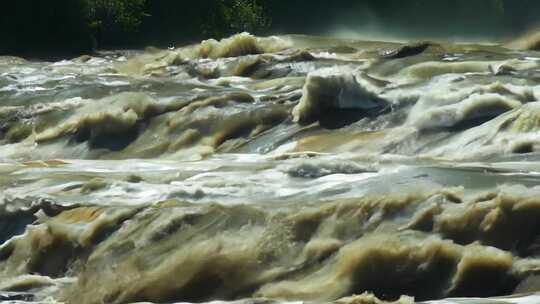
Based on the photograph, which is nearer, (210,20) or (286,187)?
(286,187)

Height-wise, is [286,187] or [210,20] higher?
[286,187]

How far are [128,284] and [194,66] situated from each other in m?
12.4

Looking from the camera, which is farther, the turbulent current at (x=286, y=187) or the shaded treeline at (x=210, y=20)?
the shaded treeline at (x=210, y=20)

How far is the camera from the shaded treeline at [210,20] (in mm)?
32812

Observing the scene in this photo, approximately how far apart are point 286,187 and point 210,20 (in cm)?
2888

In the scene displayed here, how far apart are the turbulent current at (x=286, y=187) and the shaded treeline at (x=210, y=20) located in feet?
42.6

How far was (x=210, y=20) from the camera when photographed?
40219 millimetres

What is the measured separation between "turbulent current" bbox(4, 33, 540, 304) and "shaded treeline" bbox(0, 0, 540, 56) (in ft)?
42.6

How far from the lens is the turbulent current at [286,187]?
364 inches

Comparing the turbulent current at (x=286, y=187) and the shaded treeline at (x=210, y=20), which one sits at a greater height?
the turbulent current at (x=286, y=187)

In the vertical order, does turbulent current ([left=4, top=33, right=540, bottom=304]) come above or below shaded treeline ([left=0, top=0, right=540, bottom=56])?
above

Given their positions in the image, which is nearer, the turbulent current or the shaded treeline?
the turbulent current

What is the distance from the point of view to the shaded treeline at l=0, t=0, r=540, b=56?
108ft

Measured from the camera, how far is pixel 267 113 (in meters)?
16.8
